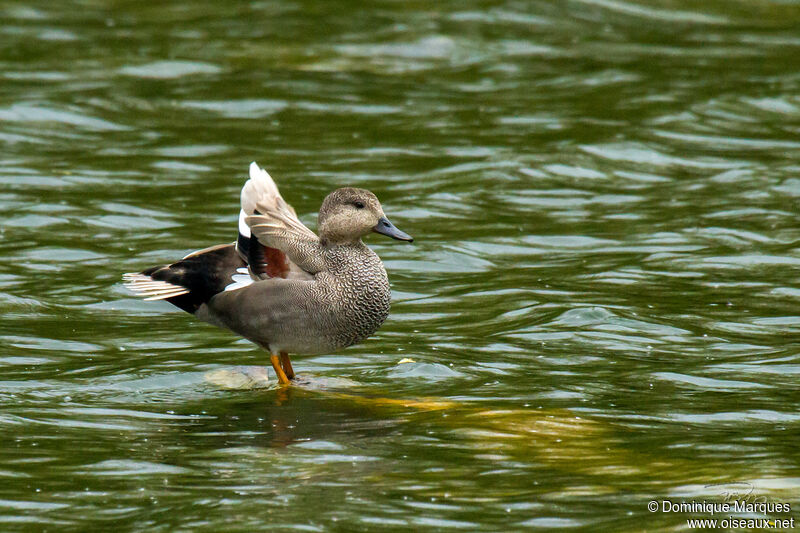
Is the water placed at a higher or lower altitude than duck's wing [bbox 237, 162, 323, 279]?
lower

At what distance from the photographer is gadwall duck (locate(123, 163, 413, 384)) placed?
28.1 ft

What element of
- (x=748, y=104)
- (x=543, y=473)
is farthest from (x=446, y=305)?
(x=748, y=104)

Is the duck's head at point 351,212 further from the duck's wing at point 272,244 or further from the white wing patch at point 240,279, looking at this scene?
the white wing patch at point 240,279

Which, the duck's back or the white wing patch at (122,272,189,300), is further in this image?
the white wing patch at (122,272,189,300)

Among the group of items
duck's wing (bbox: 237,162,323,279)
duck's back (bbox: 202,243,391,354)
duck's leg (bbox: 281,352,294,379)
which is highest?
duck's wing (bbox: 237,162,323,279)

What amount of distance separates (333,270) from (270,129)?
7.44 meters

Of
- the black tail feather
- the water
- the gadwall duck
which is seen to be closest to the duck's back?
the gadwall duck

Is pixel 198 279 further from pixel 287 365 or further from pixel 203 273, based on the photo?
pixel 287 365

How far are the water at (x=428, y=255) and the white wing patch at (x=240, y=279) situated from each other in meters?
0.70

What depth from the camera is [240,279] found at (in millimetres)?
8797

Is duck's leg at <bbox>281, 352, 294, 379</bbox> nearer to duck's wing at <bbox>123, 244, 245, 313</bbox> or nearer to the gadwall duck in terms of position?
the gadwall duck

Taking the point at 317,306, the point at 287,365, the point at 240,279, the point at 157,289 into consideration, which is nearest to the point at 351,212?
the point at 317,306

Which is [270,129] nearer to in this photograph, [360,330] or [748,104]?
[748,104]

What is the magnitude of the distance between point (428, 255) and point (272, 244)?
3750 mm
